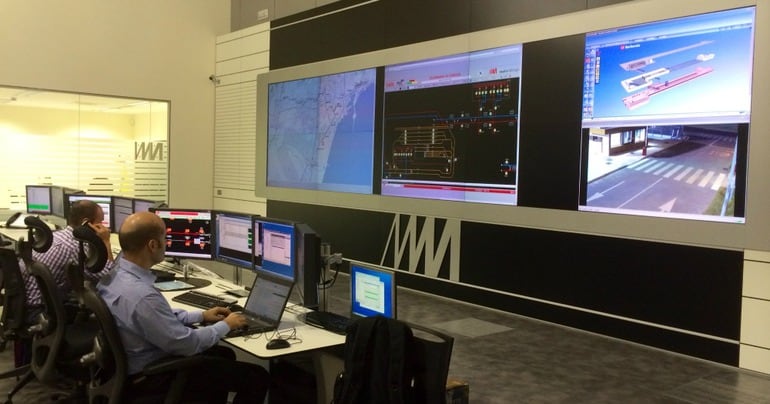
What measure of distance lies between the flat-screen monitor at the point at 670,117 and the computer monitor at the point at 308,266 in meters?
2.87

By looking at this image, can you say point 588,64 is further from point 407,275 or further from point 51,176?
point 51,176

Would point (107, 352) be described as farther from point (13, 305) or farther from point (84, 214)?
point (84, 214)

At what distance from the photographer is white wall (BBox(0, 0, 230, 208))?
8.41 metres

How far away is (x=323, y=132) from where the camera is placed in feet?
26.7

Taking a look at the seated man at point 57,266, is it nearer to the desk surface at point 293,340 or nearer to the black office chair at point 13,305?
the black office chair at point 13,305

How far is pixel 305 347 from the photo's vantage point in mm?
2793

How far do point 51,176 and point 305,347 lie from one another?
7168mm

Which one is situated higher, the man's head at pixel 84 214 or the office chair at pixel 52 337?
the man's head at pixel 84 214

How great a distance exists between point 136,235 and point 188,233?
5.26ft

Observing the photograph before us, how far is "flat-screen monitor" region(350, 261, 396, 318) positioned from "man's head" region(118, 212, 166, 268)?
921 millimetres

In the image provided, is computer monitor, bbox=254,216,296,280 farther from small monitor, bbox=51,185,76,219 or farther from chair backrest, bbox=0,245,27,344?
small monitor, bbox=51,185,76,219

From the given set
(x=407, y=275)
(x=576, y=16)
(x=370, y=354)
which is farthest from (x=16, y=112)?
(x=370, y=354)

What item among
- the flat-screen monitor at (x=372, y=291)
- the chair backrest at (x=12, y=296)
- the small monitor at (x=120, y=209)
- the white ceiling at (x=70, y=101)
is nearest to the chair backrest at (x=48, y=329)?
the chair backrest at (x=12, y=296)

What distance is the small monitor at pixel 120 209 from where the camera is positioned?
548cm
